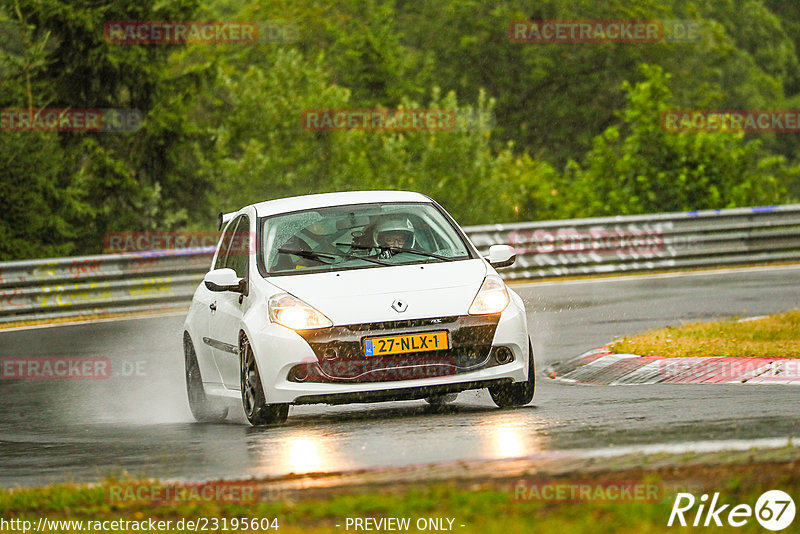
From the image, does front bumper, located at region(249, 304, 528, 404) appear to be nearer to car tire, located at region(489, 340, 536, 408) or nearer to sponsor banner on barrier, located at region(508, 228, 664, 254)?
car tire, located at region(489, 340, 536, 408)

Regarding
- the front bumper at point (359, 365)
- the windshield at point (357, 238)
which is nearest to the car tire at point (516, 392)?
the front bumper at point (359, 365)

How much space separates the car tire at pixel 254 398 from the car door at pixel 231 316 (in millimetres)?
239

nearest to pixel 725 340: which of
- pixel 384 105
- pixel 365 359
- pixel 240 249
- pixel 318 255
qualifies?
pixel 318 255

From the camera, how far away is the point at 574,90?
7081 cm

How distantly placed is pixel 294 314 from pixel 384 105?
58.1m

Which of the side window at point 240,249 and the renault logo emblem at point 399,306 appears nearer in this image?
the renault logo emblem at point 399,306

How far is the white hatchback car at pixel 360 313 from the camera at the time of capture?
9.62 meters

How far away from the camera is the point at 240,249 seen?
11.3 m

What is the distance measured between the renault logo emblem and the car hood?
0.05 ft

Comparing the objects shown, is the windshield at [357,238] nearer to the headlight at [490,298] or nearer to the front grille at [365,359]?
the headlight at [490,298]

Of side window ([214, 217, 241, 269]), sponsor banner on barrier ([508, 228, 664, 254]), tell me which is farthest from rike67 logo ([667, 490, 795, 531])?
sponsor banner on barrier ([508, 228, 664, 254])

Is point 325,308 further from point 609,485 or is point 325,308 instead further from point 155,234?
point 155,234

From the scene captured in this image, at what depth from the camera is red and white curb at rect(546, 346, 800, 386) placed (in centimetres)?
1130

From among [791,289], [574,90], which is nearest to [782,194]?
[791,289]
